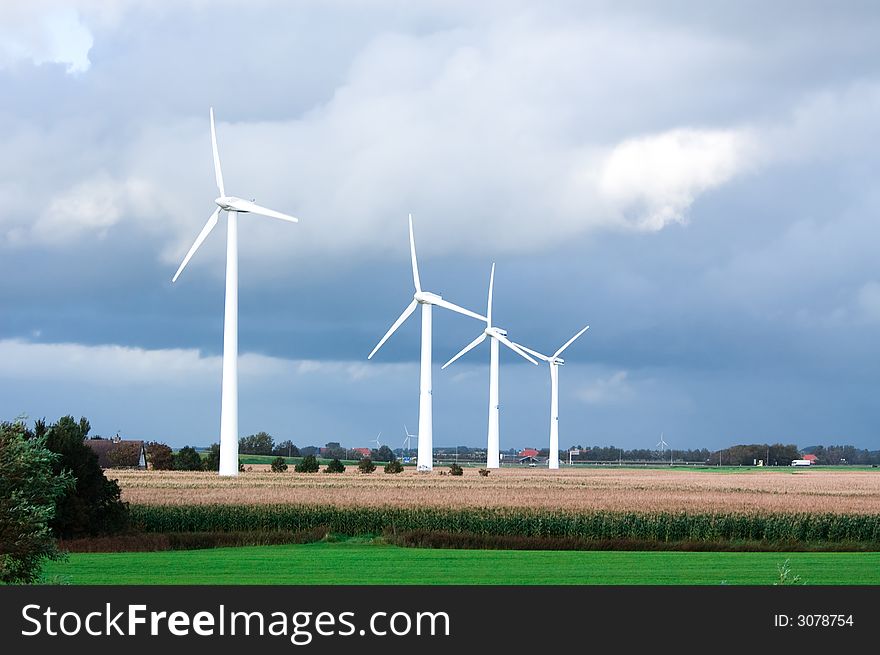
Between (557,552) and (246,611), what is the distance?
80.7 feet

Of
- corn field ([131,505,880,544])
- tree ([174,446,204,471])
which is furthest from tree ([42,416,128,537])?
tree ([174,446,204,471])

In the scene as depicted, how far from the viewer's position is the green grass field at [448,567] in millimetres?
33281

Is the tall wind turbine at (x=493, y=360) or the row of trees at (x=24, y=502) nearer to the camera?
the row of trees at (x=24, y=502)

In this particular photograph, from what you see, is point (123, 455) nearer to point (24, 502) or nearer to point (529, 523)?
point (529, 523)

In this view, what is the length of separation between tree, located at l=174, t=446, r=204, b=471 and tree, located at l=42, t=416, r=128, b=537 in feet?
346

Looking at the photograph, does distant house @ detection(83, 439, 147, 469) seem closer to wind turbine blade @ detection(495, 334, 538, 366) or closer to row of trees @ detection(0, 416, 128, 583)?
wind turbine blade @ detection(495, 334, 538, 366)

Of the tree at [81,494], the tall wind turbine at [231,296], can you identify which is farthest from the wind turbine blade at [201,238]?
the tree at [81,494]

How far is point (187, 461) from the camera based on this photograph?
15438 cm

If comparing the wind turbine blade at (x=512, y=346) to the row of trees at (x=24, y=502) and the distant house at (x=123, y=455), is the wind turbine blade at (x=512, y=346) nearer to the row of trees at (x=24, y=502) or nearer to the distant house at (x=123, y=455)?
the distant house at (x=123, y=455)

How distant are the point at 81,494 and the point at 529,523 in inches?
783

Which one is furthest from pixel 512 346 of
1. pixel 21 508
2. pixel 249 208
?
pixel 21 508

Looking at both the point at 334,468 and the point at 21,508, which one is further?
the point at 334,468

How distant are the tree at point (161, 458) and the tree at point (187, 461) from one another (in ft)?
2.56

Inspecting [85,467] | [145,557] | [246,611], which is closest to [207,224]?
[85,467]
